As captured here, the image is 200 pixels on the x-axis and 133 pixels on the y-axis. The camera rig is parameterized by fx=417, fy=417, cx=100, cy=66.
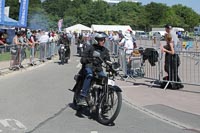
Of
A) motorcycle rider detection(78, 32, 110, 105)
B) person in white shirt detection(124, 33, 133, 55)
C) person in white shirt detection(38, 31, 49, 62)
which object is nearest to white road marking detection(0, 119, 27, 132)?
motorcycle rider detection(78, 32, 110, 105)

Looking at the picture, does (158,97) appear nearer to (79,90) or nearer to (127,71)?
(79,90)

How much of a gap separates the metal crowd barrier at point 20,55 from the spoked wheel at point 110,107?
998cm

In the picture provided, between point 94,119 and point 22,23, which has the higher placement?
point 22,23

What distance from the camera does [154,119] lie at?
29.3 feet

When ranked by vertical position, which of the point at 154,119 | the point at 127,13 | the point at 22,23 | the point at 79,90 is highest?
the point at 127,13

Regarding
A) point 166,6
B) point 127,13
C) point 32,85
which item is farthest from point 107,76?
point 166,6

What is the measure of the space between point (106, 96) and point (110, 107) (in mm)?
235

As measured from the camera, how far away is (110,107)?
8.28m

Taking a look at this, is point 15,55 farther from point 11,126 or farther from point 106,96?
point 106,96

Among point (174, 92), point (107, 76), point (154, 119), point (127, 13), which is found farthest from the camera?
point (127, 13)

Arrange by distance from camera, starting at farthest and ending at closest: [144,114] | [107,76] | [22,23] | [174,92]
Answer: [22,23] < [174,92] < [144,114] < [107,76]

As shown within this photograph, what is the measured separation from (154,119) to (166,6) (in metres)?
159

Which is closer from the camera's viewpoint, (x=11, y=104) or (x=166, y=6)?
(x=11, y=104)

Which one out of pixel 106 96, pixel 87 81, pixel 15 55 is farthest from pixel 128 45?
pixel 106 96
